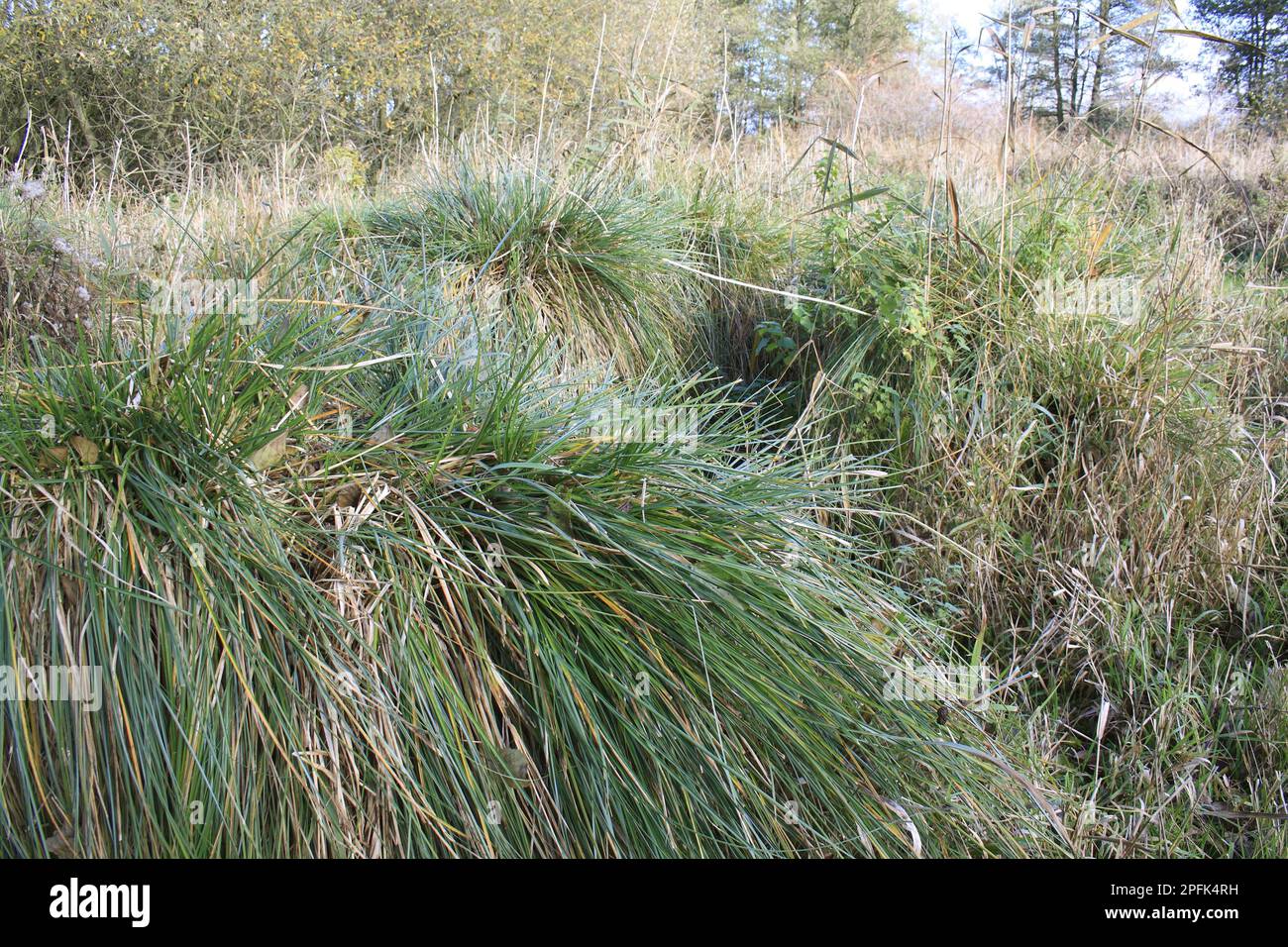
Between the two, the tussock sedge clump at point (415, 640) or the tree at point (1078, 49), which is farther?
the tree at point (1078, 49)

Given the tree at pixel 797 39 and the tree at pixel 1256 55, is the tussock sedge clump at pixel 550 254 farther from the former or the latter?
the tree at pixel 797 39

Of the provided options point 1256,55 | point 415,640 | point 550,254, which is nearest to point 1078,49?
point 550,254

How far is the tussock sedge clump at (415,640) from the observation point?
1.71m

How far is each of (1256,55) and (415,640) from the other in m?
9.26

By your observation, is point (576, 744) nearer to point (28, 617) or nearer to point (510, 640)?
point (510, 640)

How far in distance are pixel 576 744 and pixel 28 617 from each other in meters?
1.15

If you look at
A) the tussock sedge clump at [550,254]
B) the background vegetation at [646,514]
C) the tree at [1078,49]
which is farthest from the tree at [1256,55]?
the tussock sedge clump at [550,254]

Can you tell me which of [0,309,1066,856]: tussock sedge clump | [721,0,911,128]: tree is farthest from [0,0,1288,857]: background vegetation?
[721,0,911,128]: tree

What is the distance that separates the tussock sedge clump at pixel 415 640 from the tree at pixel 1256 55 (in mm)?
7047

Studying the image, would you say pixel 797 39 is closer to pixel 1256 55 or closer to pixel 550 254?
pixel 1256 55

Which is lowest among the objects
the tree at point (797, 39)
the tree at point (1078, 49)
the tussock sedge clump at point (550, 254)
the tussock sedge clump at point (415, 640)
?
the tussock sedge clump at point (415, 640)

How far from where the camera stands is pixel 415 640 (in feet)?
6.23

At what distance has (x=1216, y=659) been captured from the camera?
2953 millimetres
